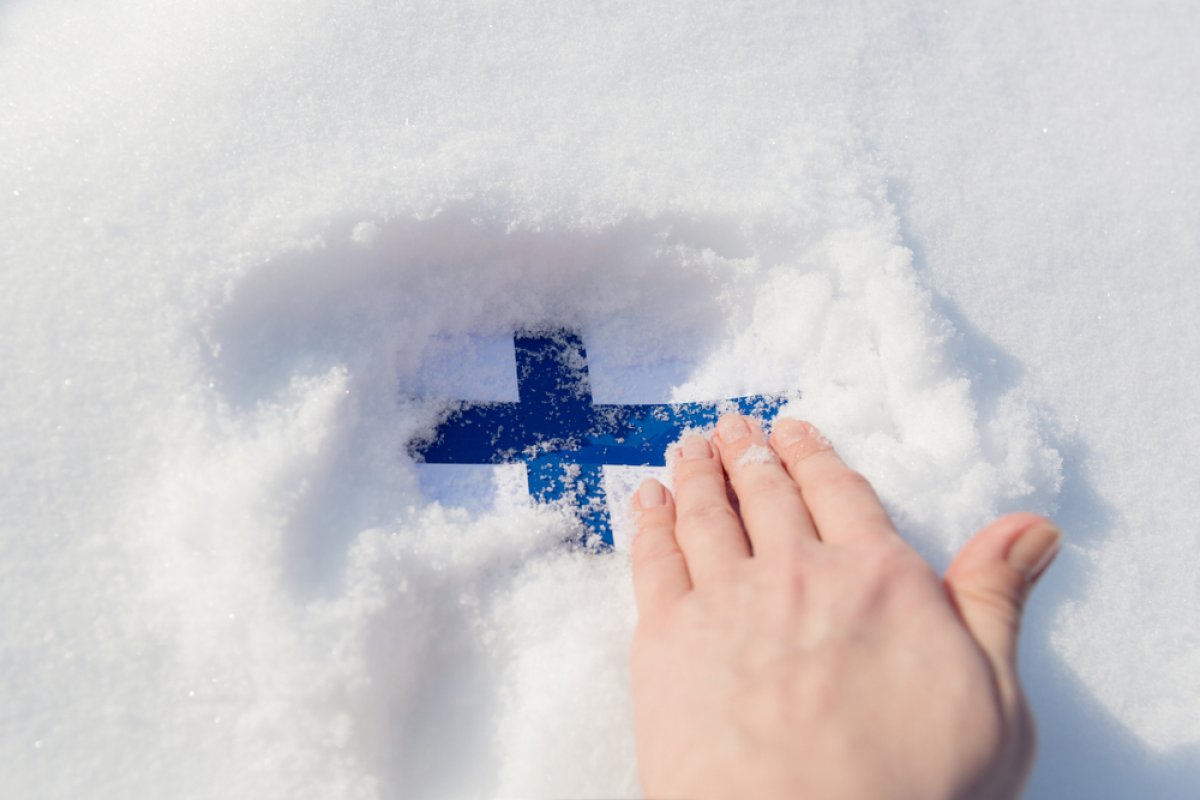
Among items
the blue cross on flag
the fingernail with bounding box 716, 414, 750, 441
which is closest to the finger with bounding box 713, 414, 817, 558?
the fingernail with bounding box 716, 414, 750, 441

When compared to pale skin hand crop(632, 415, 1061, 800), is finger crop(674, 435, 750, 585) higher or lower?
higher

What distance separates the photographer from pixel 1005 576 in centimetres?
78

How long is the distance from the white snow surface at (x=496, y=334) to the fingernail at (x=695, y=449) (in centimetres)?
10

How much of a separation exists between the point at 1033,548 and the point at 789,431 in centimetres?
30

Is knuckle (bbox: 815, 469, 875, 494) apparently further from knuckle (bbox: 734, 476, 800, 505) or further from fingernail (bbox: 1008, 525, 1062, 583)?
fingernail (bbox: 1008, 525, 1062, 583)

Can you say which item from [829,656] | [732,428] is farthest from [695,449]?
[829,656]

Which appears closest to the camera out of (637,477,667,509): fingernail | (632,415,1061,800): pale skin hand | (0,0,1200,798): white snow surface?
(632,415,1061,800): pale skin hand

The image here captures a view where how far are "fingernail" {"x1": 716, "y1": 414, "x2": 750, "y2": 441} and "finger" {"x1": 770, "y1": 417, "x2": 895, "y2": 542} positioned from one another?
1.4 inches

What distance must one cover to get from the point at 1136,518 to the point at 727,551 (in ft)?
1.85

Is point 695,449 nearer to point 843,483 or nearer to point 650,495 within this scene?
point 650,495

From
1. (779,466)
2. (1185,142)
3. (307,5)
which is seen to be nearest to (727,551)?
(779,466)

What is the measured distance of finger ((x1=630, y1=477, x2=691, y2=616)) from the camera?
2.88ft

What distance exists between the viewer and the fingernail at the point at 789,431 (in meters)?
0.98

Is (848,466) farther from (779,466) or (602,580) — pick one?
(602,580)
